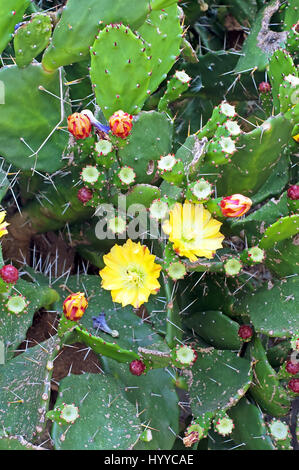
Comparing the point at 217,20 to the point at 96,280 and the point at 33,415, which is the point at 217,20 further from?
the point at 33,415

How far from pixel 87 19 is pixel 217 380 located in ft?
3.51

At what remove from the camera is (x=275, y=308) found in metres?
1.59

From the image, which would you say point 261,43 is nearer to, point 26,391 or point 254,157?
point 254,157

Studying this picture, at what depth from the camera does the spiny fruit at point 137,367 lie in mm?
1539

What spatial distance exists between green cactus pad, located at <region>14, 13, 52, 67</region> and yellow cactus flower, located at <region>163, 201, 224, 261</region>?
56cm

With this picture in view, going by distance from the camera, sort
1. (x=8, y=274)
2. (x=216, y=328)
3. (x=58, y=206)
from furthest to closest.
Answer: (x=58, y=206) < (x=216, y=328) < (x=8, y=274)

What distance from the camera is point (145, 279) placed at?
1.60m

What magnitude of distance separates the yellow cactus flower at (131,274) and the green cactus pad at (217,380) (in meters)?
0.29

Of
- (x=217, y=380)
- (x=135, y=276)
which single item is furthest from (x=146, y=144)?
(x=217, y=380)

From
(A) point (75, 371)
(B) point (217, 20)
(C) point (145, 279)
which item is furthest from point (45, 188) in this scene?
(B) point (217, 20)

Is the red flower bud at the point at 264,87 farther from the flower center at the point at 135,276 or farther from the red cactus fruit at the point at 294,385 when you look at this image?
the red cactus fruit at the point at 294,385

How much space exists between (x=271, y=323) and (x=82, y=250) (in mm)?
711

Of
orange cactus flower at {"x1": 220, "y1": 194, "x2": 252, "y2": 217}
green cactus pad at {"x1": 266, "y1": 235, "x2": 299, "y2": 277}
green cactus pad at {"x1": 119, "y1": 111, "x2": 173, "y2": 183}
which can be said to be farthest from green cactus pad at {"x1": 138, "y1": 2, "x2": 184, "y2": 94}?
green cactus pad at {"x1": 266, "y1": 235, "x2": 299, "y2": 277}

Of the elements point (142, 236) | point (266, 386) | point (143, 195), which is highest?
point (143, 195)
